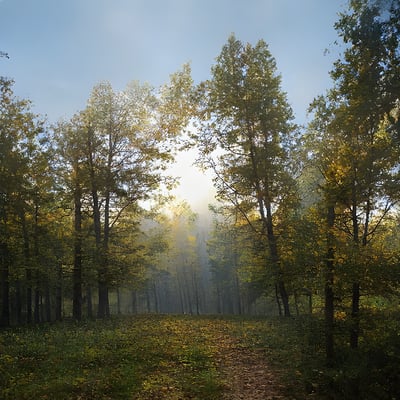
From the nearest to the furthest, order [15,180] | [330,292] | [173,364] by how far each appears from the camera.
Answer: [330,292] < [173,364] < [15,180]

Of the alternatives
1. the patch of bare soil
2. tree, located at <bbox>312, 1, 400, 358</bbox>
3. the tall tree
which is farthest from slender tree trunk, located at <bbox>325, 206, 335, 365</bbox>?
the tall tree

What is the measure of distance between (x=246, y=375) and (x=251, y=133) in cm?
1240

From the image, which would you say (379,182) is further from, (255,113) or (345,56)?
(255,113)

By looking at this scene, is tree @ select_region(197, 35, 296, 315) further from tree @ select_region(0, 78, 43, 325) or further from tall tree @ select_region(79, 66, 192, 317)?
tree @ select_region(0, 78, 43, 325)

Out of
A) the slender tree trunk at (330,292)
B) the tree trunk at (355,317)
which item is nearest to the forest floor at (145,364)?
the slender tree trunk at (330,292)

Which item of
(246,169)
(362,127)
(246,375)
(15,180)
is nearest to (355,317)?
(246,375)

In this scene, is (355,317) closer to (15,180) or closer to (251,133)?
(251,133)

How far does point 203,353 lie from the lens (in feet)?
40.4

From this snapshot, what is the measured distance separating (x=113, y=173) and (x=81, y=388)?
1362cm

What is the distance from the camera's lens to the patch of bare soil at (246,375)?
356 inches

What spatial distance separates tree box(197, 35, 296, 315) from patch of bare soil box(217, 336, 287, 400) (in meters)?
6.40

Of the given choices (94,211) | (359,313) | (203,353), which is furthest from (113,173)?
(359,313)

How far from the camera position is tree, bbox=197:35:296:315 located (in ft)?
60.2

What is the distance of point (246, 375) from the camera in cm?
1045
